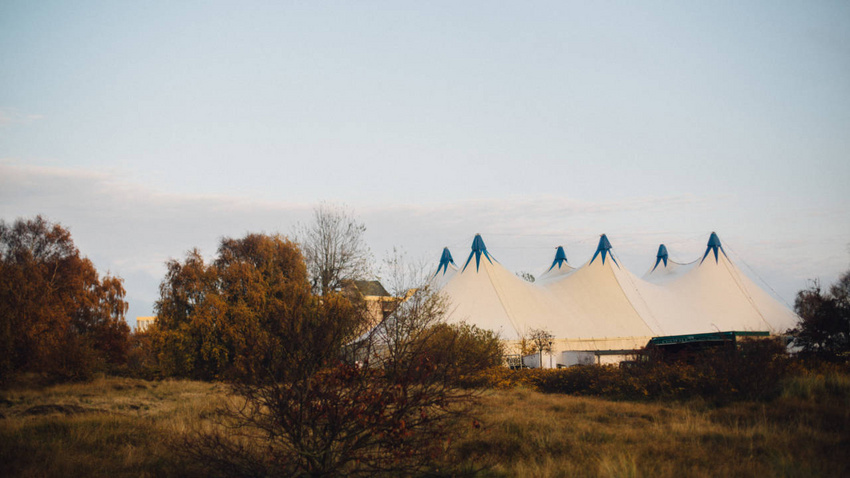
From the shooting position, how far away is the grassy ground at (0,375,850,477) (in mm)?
6078

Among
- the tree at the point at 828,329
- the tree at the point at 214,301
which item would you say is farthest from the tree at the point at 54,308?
the tree at the point at 828,329

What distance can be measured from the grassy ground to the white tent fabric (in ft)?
53.9

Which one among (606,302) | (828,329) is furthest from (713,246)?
(828,329)

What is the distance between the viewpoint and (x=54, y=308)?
62.6ft

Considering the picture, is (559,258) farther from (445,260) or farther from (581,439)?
(581,439)

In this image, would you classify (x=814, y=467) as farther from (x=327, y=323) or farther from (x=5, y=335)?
(x=5, y=335)

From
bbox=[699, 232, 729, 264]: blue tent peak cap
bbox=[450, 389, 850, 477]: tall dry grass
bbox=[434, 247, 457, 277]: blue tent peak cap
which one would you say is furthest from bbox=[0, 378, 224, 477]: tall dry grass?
bbox=[699, 232, 729, 264]: blue tent peak cap

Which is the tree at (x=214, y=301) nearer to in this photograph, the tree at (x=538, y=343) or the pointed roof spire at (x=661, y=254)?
the tree at (x=538, y=343)

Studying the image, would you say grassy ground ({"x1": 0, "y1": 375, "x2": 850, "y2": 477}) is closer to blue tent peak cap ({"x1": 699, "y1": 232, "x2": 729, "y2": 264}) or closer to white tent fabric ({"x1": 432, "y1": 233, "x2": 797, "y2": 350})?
white tent fabric ({"x1": 432, "y1": 233, "x2": 797, "y2": 350})

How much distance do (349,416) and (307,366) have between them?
1.98 feet

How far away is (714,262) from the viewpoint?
36969 mm

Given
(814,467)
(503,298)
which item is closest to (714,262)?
(503,298)

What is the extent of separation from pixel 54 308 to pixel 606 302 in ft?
83.3

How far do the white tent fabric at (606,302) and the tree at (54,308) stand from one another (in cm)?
1443
